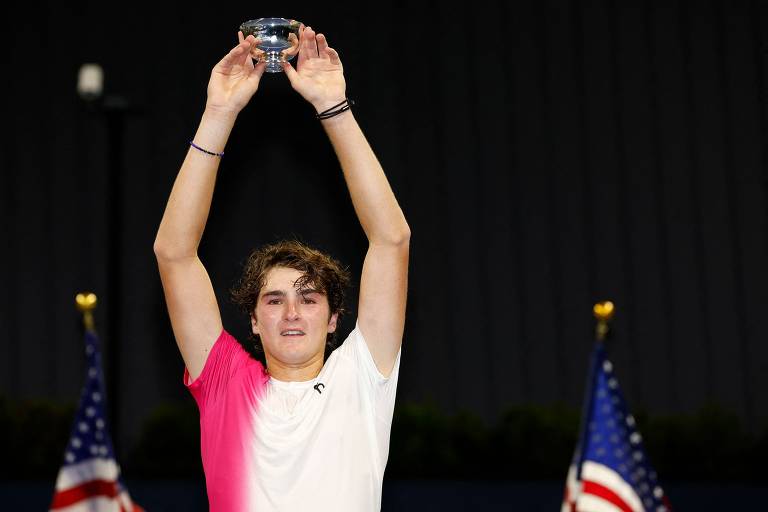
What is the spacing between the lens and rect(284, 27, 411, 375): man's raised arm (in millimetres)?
2705

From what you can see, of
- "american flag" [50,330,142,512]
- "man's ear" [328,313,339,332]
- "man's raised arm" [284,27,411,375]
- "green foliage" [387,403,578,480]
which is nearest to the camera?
"american flag" [50,330,142,512]

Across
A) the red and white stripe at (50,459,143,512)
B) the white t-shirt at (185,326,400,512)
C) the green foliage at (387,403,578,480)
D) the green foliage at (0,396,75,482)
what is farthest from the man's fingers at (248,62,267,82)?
the green foliage at (0,396,75,482)

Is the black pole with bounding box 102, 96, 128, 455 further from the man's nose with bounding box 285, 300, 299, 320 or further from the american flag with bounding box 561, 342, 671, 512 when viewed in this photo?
the american flag with bounding box 561, 342, 671, 512

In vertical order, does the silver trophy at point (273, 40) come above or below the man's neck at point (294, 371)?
above

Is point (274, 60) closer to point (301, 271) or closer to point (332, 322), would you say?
point (301, 271)

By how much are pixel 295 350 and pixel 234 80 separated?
32.1 inches

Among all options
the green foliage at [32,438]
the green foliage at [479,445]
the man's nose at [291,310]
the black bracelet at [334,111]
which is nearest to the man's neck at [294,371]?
the man's nose at [291,310]

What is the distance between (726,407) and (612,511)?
6.23 meters

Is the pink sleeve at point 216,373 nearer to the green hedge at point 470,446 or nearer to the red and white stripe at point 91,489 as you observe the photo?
the red and white stripe at point 91,489

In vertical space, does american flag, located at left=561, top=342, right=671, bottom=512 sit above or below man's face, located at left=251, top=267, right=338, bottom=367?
below

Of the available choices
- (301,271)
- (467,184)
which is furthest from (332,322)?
(467,184)

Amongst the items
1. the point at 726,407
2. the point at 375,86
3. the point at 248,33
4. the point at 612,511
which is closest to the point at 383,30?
the point at 375,86

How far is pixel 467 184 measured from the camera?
8758mm

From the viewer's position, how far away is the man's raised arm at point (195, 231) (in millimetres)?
2709
